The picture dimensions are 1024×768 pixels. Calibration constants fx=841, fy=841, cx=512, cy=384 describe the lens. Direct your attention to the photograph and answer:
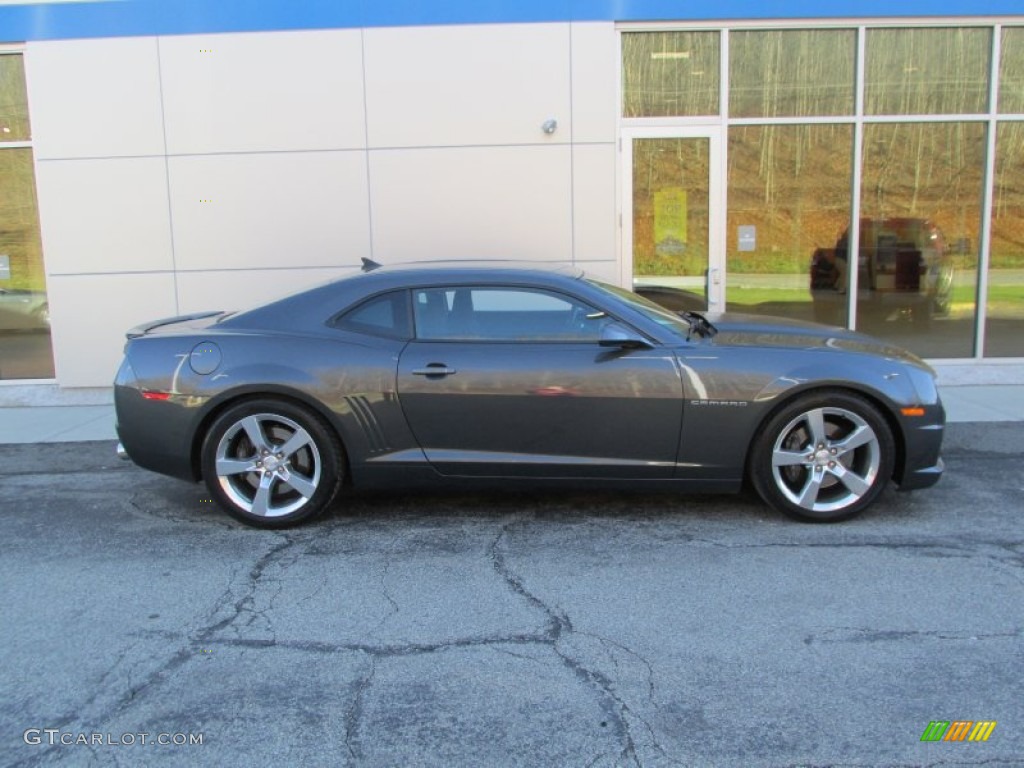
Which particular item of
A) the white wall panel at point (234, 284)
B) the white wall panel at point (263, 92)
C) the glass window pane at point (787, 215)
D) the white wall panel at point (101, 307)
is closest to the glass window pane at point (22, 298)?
the white wall panel at point (101, 307)

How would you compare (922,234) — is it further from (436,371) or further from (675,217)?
(436,371)

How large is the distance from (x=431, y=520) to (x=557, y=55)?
17.9 ft

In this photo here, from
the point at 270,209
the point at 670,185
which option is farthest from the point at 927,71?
the point at 270,209

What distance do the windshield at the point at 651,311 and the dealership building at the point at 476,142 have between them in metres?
3.54

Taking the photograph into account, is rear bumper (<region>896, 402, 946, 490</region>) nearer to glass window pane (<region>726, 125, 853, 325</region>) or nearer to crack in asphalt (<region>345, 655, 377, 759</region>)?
crack in asphalt (<region>345, 655, 377, 759</region>)

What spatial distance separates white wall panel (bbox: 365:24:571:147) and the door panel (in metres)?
4.47

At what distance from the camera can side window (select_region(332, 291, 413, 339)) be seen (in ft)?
15.8

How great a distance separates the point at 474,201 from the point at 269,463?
460 cm

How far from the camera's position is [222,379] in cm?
471

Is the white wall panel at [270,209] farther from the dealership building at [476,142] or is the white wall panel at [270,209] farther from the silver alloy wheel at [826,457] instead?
the silver alloy wheel at [826,457]

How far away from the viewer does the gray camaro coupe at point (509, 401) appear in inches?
180

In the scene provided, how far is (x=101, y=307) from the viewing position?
877cm

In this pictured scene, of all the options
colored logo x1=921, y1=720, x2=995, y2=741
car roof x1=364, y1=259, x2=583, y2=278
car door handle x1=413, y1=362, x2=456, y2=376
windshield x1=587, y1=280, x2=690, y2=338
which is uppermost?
car roof x1=364, y1=259, x2=583, y2=278

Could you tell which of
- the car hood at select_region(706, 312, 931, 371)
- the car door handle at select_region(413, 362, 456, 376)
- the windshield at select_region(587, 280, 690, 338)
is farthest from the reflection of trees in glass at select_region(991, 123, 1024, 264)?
the car door handle at select_region(413, 362, 456, 376)
